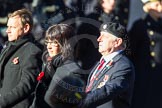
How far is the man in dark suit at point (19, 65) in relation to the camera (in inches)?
192

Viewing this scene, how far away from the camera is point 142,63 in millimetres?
6324

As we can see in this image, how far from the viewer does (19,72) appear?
16.3ft

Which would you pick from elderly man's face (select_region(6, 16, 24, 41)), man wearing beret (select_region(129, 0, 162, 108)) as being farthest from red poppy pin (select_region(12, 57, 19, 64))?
man wearing beret (select_region(129, 0, 162, 108))

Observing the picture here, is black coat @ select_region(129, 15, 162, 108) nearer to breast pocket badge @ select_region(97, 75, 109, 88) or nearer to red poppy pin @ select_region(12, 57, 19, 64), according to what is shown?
red poppy pin @ select_region(12, 57, 19, 64)

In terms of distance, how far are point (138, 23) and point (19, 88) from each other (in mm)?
1960

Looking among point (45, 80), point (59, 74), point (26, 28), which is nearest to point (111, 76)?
point (59, 74)

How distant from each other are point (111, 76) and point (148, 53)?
1.90 meters

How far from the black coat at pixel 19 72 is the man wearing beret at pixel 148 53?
1549mm

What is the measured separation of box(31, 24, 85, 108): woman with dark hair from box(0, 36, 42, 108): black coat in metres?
0.08

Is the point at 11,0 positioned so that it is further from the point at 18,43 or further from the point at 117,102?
the point at 117,102

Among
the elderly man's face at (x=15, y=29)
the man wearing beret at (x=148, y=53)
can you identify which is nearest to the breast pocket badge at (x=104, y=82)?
the elderly man's face at (x=15, y=29)

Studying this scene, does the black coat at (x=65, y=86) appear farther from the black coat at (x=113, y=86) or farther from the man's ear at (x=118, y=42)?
the man's ear at (x=118, y=42)

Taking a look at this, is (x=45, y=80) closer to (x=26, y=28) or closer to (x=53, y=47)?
(x=53, y=47)

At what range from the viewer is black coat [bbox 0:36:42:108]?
486cm
